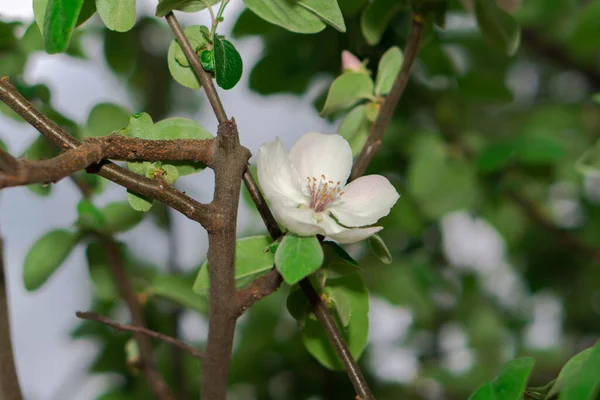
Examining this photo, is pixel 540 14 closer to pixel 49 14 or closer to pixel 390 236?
pixel 390 236

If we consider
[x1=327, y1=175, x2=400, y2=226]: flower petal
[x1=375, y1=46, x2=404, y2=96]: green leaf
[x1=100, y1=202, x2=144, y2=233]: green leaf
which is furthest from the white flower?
[x1=100, y1=202, x2=144, y2=233]: green leaf

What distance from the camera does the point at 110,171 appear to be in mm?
373

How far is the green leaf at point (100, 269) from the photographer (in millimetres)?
686

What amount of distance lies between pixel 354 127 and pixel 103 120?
0.77 feet

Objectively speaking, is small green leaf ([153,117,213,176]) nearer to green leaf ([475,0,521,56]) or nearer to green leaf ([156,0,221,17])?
green leaf ([156,0,221,17])

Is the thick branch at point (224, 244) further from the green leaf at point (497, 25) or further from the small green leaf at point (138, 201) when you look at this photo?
the green leaf at point (497, 25)

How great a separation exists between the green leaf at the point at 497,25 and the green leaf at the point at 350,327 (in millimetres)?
235

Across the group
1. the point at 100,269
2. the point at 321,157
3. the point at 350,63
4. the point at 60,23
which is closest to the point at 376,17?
the point at 350,63

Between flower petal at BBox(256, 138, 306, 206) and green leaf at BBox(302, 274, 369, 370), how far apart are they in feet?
0.26

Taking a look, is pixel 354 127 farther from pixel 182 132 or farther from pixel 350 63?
pixel 182 132

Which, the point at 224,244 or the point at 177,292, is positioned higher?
the point at 224,244

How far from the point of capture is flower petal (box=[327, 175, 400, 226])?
16.7 inches

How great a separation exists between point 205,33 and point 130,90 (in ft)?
2.80

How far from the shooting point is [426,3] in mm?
560
